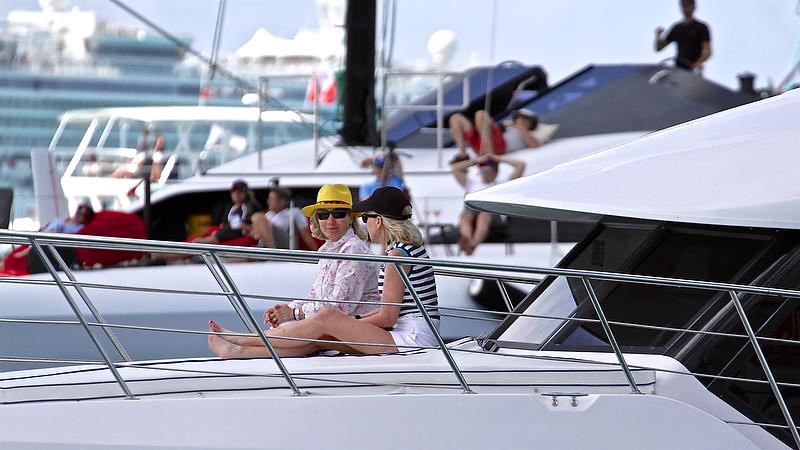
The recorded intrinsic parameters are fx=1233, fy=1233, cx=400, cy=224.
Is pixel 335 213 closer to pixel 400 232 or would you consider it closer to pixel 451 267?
pixel 400 232

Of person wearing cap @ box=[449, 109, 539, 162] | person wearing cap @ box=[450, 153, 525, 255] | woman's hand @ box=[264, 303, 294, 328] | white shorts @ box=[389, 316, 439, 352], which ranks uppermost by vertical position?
white shorts @ box=[389, 316, 439, 352]

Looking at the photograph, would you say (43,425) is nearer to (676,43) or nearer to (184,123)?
(676,43)

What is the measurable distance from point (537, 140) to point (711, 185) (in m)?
5.92

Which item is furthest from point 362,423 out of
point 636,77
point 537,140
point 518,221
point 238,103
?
point 238,103

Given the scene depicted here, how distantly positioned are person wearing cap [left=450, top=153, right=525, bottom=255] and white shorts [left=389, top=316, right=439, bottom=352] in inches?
163

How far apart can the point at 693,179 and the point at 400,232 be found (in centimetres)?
109

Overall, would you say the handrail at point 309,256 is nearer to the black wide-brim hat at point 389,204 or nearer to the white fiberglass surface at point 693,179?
the white fiberglass surface at point 693,179

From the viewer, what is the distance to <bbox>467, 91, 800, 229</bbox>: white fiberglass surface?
3742mm

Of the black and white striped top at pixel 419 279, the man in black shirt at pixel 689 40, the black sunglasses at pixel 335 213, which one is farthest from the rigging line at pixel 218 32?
the black and white striped top at pixel 419 279

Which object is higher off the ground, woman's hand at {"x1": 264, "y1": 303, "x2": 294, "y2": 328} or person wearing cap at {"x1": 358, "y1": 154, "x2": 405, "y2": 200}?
woman's hand at {"x1": 264, "y1": 303, "x2": 294, "y2": 328}

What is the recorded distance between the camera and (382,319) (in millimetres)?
4336

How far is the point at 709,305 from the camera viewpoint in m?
3.72

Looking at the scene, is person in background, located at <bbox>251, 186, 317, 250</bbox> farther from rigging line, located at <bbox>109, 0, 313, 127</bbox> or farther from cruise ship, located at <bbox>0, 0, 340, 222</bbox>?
cruise ship, located at <bbox>0, 0, 340, 222</bbox>

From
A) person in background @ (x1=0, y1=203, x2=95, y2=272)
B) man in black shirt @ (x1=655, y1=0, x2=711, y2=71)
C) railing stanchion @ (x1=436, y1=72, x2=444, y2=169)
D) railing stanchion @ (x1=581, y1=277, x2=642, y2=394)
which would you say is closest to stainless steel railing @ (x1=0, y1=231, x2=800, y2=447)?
railing stanchion @ (x1=581, y1=277, x2=642, y2=394)
